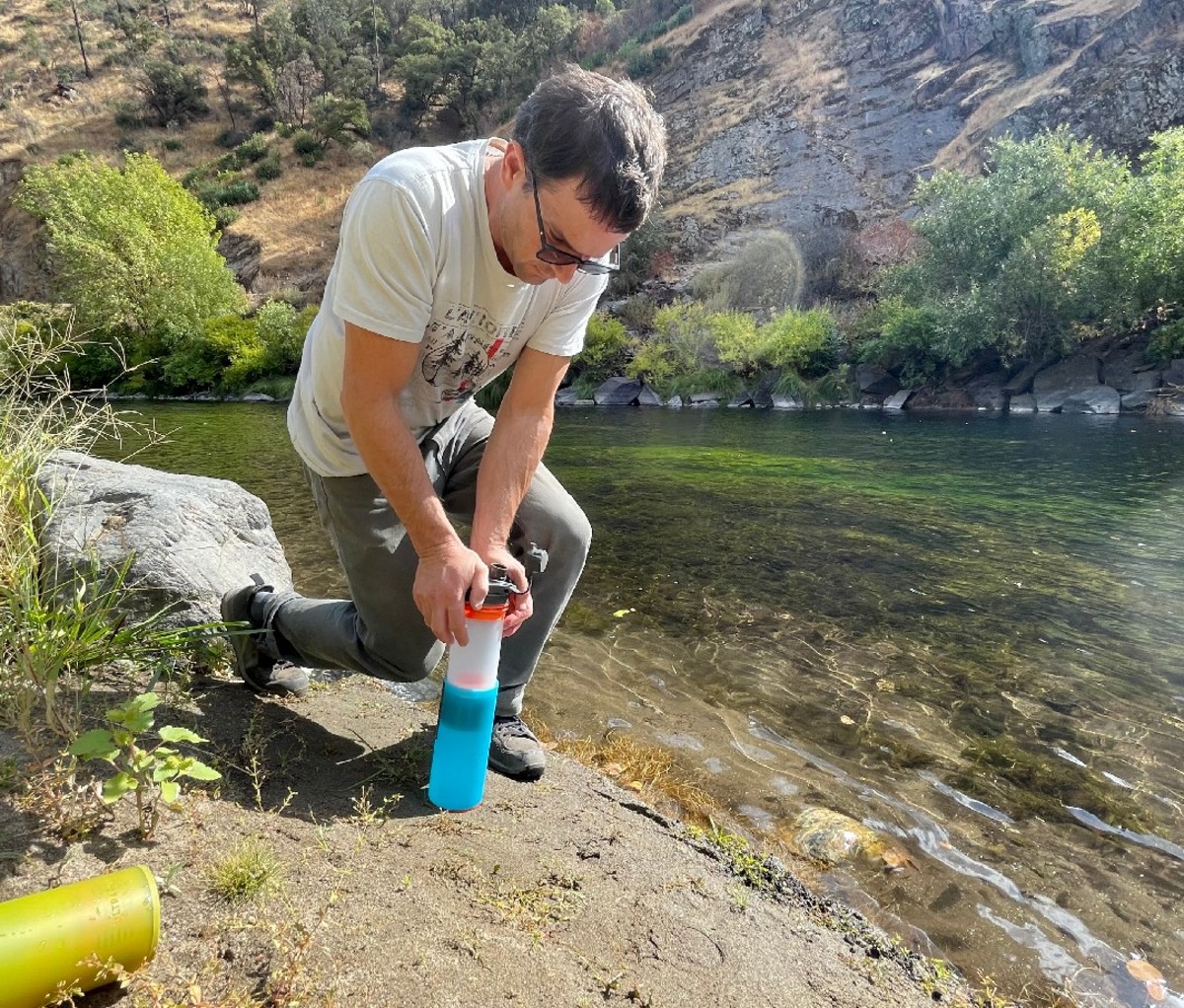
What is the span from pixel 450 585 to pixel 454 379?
2.49 ft

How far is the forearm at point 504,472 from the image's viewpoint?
244 cm

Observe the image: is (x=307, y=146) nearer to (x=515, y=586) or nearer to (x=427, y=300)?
(x=427, y=300)

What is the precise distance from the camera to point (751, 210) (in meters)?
41.8

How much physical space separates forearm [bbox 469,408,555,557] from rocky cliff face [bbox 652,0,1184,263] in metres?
39.5

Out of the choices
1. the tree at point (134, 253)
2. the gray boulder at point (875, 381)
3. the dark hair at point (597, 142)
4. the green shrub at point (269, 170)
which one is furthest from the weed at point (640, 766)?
the green shrub at point (269, 170)

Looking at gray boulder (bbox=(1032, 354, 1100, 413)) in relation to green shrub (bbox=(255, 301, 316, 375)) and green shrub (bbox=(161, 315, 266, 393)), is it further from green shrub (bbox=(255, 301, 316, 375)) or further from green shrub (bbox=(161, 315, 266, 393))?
green shrub (bbox=(161, 315, 266, 393))

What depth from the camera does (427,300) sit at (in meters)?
2.17

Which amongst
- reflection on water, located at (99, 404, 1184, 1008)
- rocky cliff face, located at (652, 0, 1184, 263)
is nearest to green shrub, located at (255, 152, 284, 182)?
rocky cliff face, located at (652, 0, 1184, 263)

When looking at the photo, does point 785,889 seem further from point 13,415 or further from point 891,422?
point 891,422

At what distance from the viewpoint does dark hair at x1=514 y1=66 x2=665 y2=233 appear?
1.88 metres

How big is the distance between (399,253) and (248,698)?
6.02 ft

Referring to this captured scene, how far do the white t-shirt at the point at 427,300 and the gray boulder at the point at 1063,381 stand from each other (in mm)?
26636

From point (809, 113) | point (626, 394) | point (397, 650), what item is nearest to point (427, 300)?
point (397, 650)

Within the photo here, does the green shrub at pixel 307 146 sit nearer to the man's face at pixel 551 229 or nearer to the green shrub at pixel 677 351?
the green shrub at pixel 677 351
